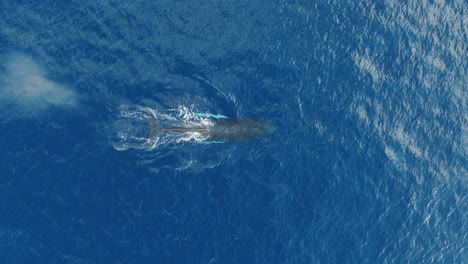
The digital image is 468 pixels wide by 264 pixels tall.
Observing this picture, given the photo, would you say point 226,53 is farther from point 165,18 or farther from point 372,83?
point 372,83

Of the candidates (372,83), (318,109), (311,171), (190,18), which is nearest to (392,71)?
(372,83)

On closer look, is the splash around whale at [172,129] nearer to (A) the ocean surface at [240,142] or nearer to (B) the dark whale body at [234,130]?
(B) the dark whale body at [234,130]

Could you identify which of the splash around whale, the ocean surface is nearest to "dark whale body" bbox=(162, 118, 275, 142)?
the splash around whale

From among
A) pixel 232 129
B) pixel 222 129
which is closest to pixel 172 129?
pixel 222 129

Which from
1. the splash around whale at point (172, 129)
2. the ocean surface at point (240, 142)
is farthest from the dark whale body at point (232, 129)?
the ocean surface at point (240, 142)

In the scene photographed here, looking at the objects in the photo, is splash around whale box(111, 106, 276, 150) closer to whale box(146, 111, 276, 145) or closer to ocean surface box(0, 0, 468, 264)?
whale box(146, 111, 276, 145)

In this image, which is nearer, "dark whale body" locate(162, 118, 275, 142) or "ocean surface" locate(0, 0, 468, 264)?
"ocean surface" locate(0, 0, 468, 264)
